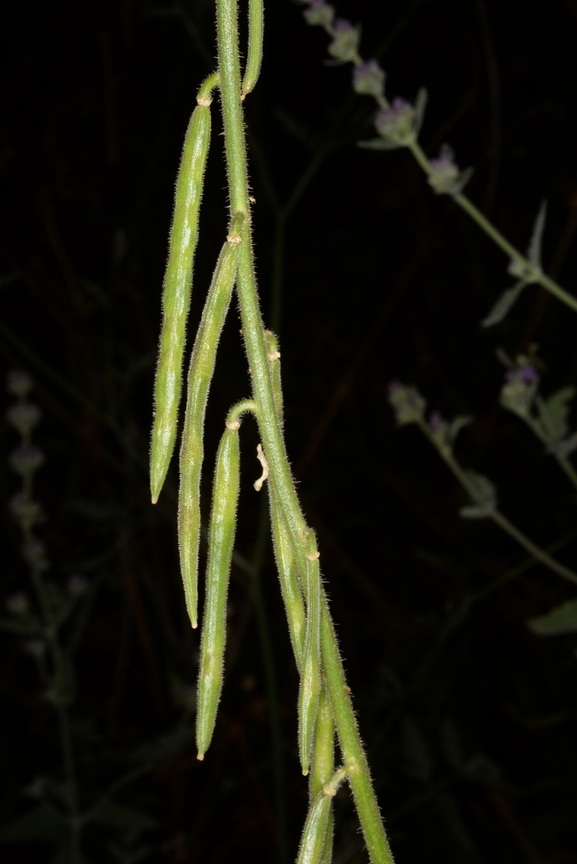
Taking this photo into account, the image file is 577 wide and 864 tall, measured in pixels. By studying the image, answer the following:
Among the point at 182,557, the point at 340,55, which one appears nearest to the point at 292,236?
the point at 340,55

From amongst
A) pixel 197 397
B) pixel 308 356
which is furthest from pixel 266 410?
pixel 308 356

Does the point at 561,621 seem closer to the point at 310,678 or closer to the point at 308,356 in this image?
the point at 310,678

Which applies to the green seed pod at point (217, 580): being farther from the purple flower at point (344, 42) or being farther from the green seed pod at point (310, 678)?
the purple flower at point (344, 42)

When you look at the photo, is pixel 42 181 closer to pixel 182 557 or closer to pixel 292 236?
pixel 292 236

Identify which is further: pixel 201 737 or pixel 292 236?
pixel 292 236

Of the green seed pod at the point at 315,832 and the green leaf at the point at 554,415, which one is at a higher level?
the green leaf at the point at 554,415

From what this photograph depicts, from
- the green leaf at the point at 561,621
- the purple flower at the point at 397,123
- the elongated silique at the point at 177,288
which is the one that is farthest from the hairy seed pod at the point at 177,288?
the purple flower at the point at 397,123
